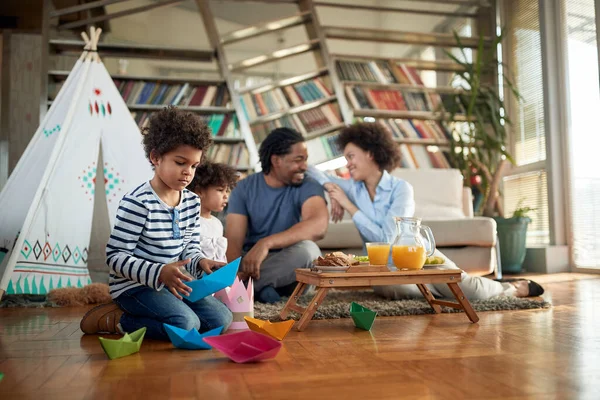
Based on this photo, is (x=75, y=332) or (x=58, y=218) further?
(x=58, y=218)

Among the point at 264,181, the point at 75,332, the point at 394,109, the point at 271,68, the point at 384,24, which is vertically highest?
the point at 384,24

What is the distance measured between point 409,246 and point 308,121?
284 centimetres

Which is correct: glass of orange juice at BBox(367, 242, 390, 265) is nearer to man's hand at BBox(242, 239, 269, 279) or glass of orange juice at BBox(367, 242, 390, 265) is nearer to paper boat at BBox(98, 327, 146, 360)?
man's hand at BBox(242, 239, 269, 279)

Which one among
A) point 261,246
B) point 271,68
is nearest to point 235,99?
point 271,68

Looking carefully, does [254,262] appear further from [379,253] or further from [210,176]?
[379,253]

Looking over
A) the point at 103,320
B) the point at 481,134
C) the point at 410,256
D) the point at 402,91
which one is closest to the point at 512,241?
the point at 481,134

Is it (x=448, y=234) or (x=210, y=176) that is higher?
(x=210, y=176)

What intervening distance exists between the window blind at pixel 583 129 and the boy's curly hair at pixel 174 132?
3.32 m

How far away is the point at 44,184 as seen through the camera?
2936mm

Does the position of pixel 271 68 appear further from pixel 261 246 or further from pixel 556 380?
pixel 556 380

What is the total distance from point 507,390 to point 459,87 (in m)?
4.22

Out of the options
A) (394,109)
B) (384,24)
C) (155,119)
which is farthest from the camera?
(384,24)

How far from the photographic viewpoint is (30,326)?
6.64 feet

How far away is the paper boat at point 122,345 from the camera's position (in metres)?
1.42
